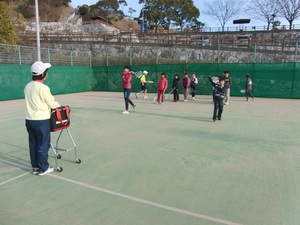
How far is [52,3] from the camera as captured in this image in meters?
67.1

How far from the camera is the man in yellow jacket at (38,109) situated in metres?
4.05

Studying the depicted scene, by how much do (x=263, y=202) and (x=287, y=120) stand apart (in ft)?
21.8

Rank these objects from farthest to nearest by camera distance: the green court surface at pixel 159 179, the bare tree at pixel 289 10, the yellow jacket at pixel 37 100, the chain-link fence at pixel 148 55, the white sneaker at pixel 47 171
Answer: the bare tree at pixel 289 10 < the chain-link fence at pixel 148 55 < the white sneaker at pixel 47 171 < the yellow jacket at pixel 37 100 < the green court surface at pixel 159 179

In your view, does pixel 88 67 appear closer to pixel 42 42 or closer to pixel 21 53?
pixel 21 53

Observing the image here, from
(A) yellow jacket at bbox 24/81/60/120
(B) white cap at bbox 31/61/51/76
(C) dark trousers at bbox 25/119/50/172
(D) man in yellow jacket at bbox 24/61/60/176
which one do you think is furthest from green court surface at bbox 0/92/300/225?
(B) white cap at bbox 31/61/51/76

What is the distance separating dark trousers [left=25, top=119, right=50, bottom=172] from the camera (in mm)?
4090

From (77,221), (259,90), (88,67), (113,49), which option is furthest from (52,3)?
(77,221)

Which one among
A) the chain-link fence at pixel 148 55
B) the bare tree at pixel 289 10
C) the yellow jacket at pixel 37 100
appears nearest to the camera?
the yellow jacket at pixel 37 100

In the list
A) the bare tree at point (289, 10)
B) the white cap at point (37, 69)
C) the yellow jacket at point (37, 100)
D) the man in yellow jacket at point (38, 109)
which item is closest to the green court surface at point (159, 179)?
the man in yellow jacket at point (38, 109)

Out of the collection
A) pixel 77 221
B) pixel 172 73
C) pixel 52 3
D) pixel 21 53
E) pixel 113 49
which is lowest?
pixel 77 221

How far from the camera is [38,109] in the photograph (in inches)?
160

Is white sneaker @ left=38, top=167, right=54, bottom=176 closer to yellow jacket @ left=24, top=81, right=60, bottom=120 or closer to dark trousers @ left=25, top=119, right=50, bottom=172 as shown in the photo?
dark trousers @ left=25, top=119, right=50, bottom=172

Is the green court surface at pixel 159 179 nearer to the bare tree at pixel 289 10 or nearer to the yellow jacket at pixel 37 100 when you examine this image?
the yellow jacket at pixel 37 100

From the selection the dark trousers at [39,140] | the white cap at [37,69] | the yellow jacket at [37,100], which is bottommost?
the dark trousers at [39,140]
